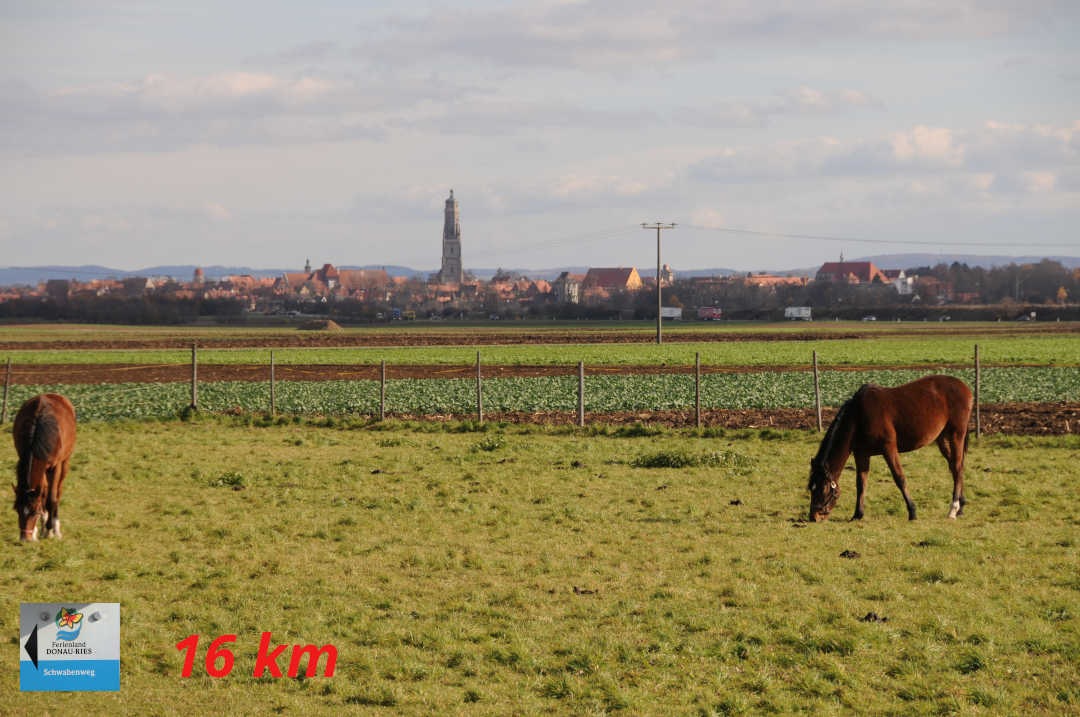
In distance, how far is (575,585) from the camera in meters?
11.9

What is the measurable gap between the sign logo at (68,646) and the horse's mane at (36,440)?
5757 millimetres

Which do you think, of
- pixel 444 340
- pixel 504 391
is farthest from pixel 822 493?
pixel 444 340

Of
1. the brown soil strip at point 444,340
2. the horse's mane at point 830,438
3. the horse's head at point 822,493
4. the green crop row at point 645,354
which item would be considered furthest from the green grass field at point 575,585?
the brown soil strip at point 444,340

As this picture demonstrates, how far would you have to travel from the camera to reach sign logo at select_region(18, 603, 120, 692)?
8.56m

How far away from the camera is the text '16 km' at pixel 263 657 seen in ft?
29.8

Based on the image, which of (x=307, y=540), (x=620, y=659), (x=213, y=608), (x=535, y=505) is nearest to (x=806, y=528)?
(x=535, y=505)

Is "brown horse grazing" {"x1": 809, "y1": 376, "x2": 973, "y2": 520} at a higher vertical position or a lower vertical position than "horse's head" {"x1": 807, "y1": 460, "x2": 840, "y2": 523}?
higher

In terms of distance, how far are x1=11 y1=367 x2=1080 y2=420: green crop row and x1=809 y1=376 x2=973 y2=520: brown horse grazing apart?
17.2 m

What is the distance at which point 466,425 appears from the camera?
28.3 m

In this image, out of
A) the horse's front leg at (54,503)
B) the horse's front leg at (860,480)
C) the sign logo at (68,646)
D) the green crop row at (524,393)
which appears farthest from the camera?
the green crop row at (524,393)

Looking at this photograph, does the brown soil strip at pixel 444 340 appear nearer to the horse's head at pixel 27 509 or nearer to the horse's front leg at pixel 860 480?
the horse's head at pixel 27 509

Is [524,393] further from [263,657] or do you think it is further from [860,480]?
[263,657]

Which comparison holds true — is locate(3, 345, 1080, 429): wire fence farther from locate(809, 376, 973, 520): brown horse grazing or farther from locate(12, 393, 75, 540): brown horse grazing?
locate(12, 393, 75, 540): brown horse grazing

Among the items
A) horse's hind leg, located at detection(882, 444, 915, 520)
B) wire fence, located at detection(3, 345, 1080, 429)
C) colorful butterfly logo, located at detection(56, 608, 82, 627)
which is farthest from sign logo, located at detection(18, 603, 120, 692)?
wire fence, located at detection(3, 345, 1080, 429)
